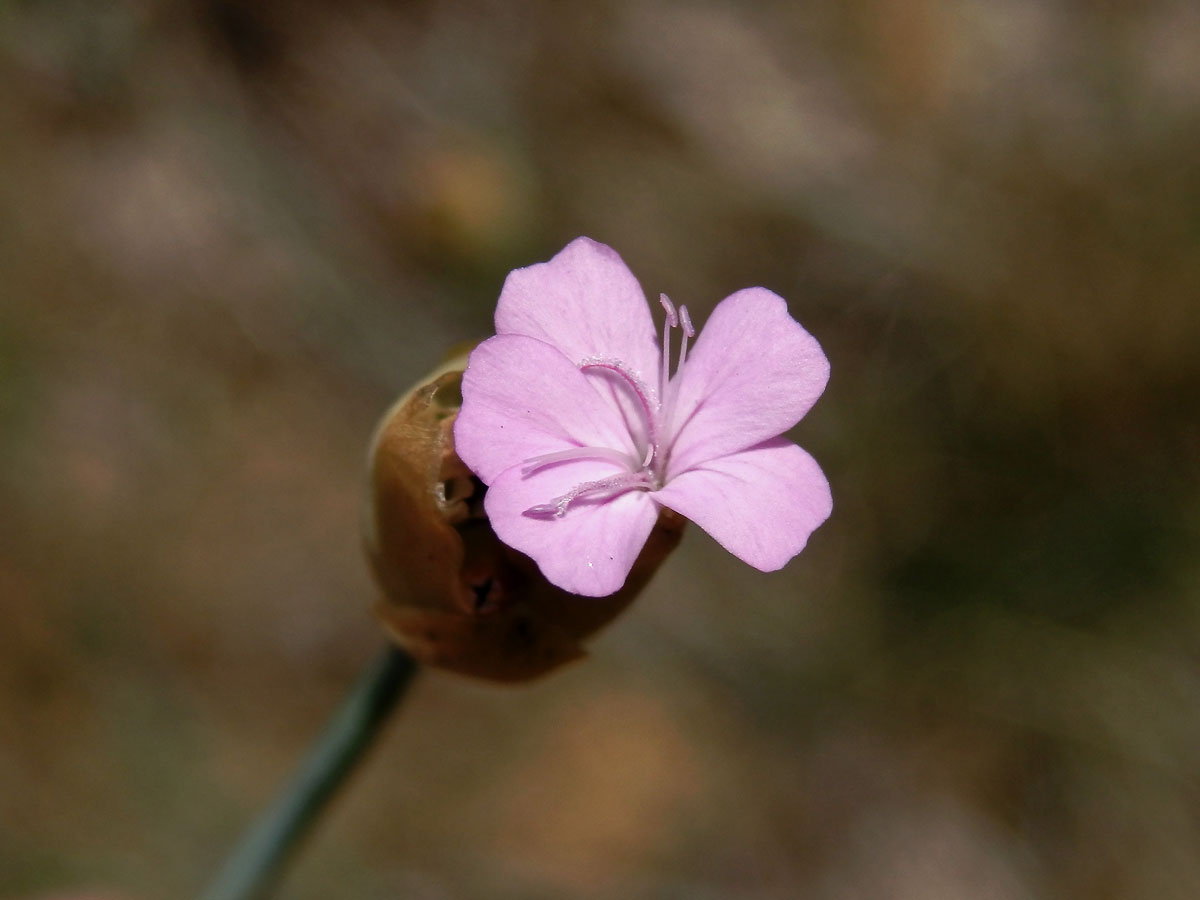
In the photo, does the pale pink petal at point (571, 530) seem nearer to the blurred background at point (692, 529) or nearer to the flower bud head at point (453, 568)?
the flower bud head at point (453, 568)

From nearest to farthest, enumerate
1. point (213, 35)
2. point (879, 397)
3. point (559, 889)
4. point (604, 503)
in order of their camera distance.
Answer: point (604, 503), point (559, 889), point (879, 397), point (213, 35)

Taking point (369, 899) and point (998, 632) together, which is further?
point (998, 632)

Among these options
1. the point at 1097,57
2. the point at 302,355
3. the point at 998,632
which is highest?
the point at 1097,57

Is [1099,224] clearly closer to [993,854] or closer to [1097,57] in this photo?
[1097,57]

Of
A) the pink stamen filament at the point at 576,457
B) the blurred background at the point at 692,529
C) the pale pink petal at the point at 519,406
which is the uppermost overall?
the pale pink petal at the point at 519,406

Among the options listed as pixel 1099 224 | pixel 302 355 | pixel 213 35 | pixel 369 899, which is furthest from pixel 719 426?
pixel 213 35

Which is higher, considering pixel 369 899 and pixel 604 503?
pixel 604 503

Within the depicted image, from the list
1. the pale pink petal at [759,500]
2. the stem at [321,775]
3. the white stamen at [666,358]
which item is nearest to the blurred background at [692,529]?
the stem at [321,775]

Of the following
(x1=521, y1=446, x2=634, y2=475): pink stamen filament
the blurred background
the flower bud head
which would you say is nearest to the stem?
the flower bud head
